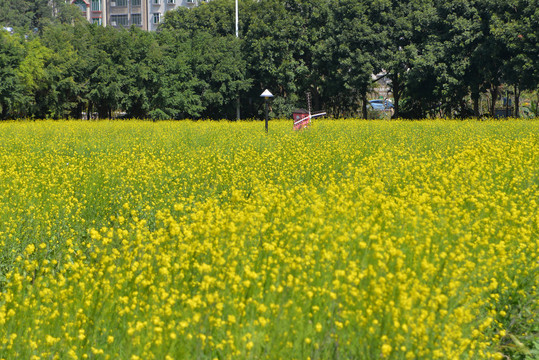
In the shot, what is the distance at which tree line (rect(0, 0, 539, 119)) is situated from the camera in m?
32.9

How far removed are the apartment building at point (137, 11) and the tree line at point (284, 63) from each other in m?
40.3

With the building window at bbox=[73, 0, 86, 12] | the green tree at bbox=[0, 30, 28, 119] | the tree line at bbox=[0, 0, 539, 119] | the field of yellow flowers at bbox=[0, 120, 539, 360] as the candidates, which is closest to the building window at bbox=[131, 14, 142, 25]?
the building window at bbox=[73, 0, 86, 12]

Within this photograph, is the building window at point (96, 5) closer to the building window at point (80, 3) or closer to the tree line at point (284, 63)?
the building window at point (80, 3)

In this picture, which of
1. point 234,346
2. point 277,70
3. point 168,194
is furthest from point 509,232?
point 277,70

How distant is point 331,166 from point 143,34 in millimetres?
32637

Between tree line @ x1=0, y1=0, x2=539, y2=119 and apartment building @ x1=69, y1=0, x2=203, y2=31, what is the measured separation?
40326 mm

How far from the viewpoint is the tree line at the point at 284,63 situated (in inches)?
1297

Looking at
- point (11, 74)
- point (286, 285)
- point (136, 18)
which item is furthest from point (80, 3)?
point (286, 285)

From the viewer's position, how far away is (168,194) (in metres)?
9.10

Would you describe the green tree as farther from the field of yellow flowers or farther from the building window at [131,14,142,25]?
the building window at [131,14,142,25]

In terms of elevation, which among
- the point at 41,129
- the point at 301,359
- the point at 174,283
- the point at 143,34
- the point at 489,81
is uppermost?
the point at 143,34

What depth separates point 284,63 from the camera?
39.5 m

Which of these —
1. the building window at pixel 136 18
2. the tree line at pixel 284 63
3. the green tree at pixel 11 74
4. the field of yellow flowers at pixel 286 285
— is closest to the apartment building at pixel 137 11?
the building window at pixel 136 18

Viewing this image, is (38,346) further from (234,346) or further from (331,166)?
(331,166)
